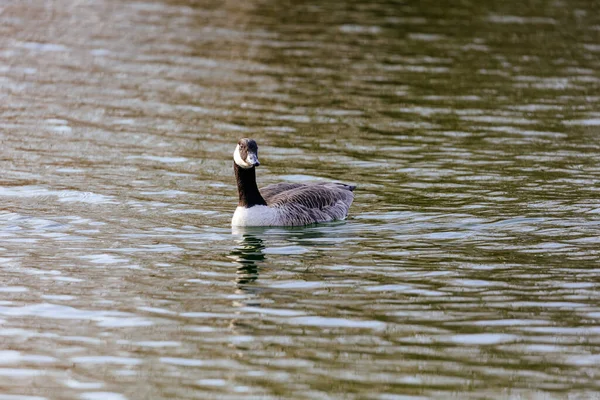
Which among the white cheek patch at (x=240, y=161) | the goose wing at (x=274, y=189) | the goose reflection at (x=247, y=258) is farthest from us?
the goose wing at (x=274, y=189)

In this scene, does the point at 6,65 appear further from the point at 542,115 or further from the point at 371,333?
the point at 371,333

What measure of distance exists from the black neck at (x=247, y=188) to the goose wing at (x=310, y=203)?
1.29 ft

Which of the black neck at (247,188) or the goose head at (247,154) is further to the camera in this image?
the black neck at (247,188)

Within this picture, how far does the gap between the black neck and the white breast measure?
0.33ft

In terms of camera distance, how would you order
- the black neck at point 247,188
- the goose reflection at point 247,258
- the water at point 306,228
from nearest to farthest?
the water at point 306,228 < the goose reflection at point 247,258 < the black neck at point 247,188

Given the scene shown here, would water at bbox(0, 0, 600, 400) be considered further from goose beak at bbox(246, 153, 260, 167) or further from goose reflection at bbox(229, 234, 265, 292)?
goose beak at bbox(246, 153, 260, 167)

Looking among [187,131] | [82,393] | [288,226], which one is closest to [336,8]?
[187,131]

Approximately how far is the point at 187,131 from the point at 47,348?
1406cm

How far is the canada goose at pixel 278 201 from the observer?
18.5 meters

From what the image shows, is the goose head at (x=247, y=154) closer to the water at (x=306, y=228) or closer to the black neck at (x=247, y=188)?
the black neck at (x=247, y=188)

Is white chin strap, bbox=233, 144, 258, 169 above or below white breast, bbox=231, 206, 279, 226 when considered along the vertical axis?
above

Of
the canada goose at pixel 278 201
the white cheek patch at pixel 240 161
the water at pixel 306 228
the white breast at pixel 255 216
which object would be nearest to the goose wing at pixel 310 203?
the canada goose at pixel 278 201

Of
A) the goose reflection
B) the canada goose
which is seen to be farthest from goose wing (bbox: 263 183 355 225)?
the goose reflection

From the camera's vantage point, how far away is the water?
39.8 ft
